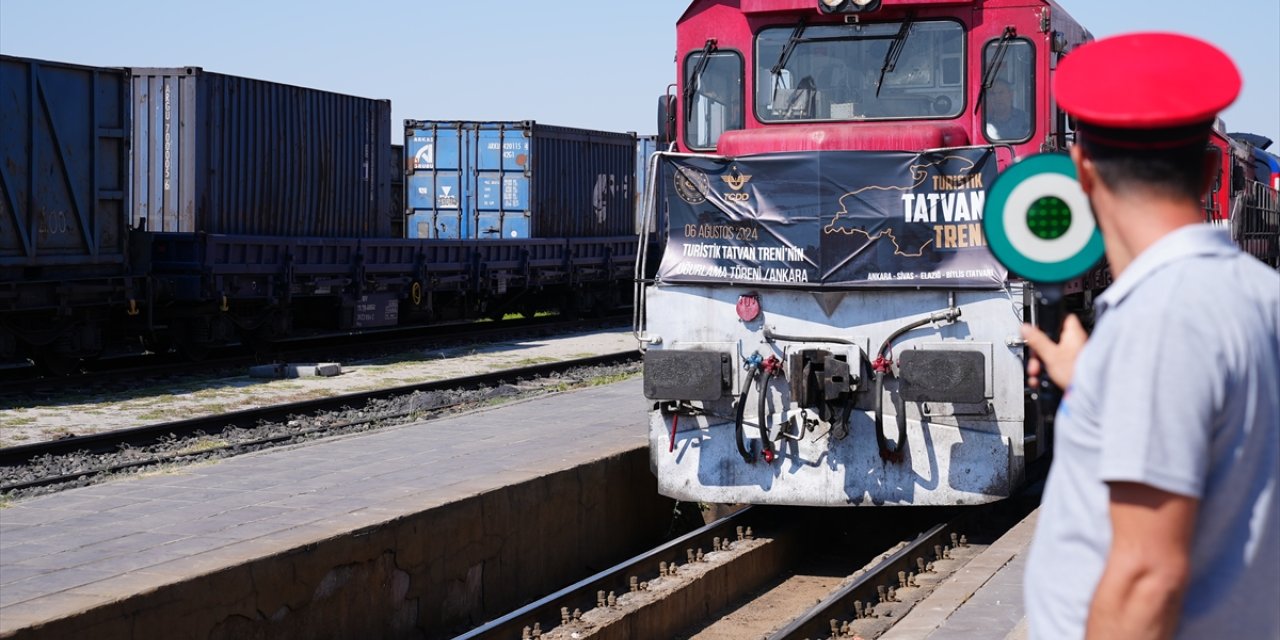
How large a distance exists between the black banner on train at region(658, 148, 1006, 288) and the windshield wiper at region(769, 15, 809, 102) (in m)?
1.01

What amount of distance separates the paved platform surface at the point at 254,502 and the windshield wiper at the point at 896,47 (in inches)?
132

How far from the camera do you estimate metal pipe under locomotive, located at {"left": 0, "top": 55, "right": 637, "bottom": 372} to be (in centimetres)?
1691

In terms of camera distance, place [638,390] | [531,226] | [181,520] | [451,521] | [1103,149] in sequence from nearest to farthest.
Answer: [1103,149]
[181,520]
[451,521]
[638,390]
[531,226]

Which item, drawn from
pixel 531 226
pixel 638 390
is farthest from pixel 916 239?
pixel 531 226

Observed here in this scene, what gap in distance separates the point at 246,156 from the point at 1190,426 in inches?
796

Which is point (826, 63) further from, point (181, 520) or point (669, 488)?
point (181, 520)

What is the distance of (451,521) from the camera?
839 centimetres

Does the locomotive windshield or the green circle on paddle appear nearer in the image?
the green circle on paddle

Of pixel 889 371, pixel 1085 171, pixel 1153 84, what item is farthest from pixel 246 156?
pixel 1153 84

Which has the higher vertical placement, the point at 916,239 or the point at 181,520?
the point at 916,239

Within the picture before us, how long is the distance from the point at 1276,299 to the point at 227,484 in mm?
7743

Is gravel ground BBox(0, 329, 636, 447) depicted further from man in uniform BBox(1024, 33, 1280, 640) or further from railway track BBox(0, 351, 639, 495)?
man in uniform BBox(1024, 33, 1280, 640)

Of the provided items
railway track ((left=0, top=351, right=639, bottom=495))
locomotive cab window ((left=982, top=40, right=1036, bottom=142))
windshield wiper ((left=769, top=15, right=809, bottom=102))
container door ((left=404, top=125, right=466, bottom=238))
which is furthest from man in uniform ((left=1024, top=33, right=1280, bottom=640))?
container door ((left=404, top=125, right=466, bottom=238))

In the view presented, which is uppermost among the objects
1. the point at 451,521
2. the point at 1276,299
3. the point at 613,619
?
the point at 1276,299
